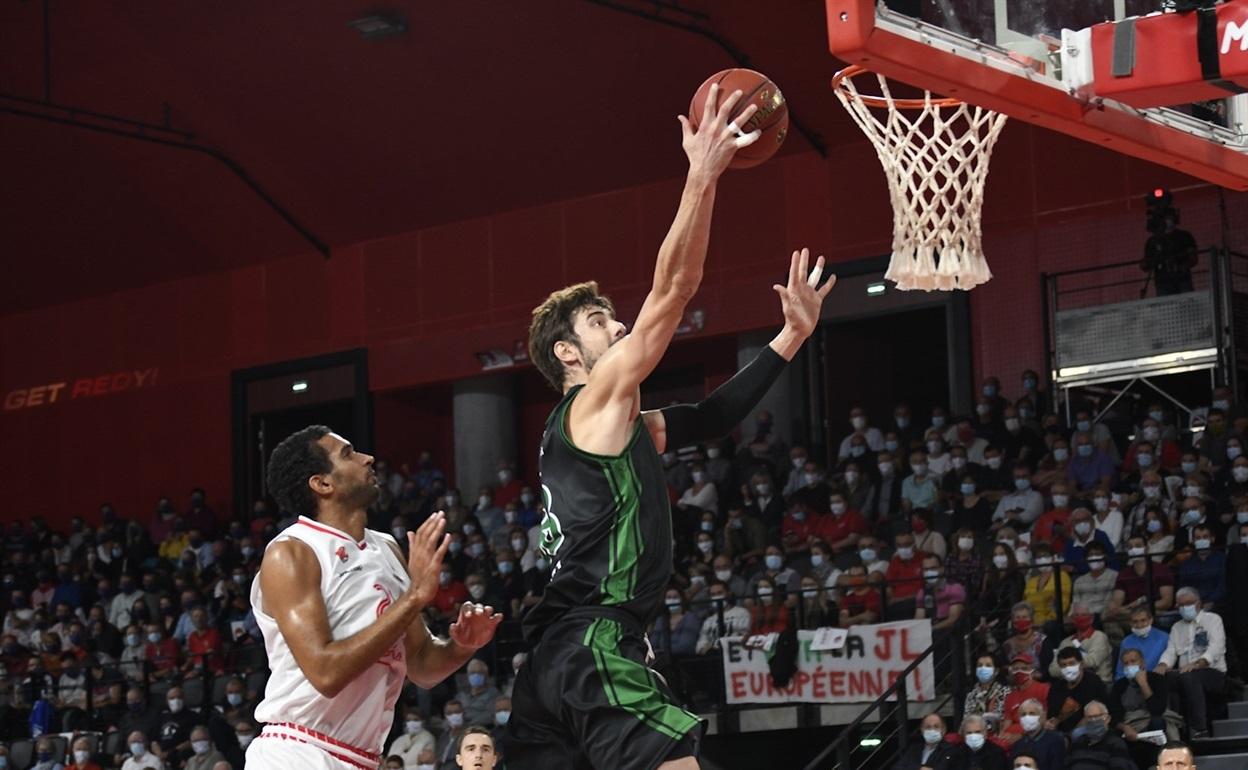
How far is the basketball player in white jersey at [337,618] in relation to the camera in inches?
228

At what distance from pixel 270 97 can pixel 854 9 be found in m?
16.9

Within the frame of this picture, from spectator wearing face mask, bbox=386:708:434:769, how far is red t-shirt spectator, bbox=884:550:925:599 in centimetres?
420

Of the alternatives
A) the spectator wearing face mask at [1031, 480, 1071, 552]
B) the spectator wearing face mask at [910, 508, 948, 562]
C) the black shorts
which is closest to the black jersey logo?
the black shorts

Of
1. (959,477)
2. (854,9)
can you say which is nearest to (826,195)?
(959,477)

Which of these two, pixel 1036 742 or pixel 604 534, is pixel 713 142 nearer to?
pixel 604 534

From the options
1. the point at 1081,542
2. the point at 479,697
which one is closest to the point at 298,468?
the point at 1081,542

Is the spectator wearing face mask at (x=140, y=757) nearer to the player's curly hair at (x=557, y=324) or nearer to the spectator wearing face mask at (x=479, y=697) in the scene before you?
the spectator wearing face mask at (x=479, y=697)

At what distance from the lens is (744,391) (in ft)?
20.9

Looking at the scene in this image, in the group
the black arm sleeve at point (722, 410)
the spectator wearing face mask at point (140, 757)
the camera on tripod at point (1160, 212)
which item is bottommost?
the spectator wearing face mask at point (140, 757)

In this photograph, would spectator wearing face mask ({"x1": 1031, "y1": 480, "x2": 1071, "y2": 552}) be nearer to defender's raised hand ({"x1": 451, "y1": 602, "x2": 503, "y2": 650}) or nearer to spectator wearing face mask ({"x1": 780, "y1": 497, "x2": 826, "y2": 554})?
spectator wearing face mask ({"x1": 780, "y1": 497, "x2": 826, "y2": 554})

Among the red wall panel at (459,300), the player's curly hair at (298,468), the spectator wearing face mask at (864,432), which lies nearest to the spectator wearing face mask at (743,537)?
the spectator wearing face mask at (864,432)

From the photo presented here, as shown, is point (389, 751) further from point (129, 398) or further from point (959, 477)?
point (129, 398)

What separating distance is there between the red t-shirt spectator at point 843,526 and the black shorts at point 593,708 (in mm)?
12389

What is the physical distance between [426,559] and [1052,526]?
A: 11.1 m
